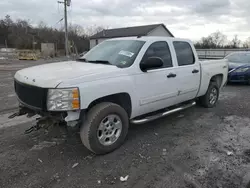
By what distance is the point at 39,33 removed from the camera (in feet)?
178

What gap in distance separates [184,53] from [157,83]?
1.38m

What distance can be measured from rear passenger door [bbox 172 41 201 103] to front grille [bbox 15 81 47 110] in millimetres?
2758

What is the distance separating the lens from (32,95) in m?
3.20

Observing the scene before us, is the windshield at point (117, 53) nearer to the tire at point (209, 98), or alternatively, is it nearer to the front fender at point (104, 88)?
the front fender at point (104, 88)

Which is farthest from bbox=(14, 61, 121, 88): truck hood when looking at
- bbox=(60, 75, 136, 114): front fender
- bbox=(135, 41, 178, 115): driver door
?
bbox=(135, 41, 178, 115): driver door

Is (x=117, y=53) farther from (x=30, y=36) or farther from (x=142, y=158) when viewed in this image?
(x=30, y=36)

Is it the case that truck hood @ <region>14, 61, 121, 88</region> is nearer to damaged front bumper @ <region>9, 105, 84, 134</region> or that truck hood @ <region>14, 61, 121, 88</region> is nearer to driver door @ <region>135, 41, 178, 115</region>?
damaged front bumper @ <region>9, 105, 84, 134</region>

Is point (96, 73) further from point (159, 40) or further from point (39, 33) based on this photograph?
point (39, 33)

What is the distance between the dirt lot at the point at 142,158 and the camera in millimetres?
2869

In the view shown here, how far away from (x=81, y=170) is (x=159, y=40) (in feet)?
9.59

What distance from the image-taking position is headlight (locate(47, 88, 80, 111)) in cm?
295

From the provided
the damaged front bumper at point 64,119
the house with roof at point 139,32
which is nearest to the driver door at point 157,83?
the damaged front bumper at point 64,119

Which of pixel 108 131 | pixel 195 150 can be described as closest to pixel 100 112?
pixel 108 131

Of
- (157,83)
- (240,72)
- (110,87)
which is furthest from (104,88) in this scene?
(240,72)
